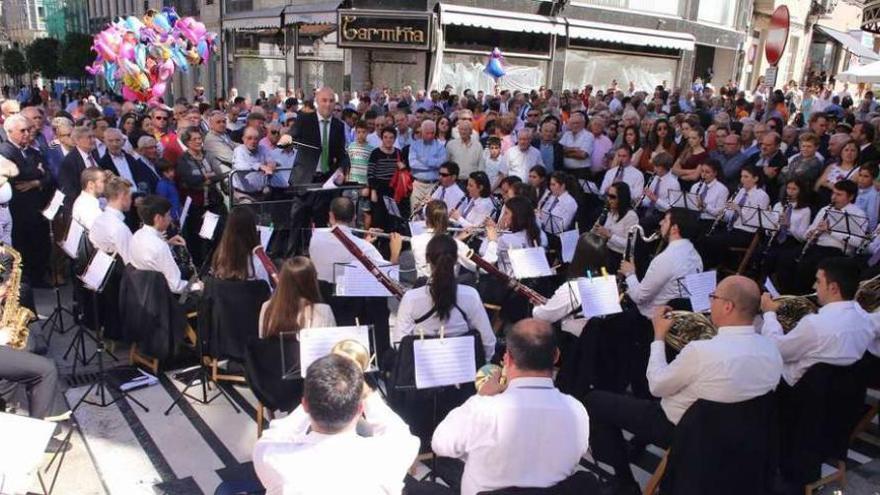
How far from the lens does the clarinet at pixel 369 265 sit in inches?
188

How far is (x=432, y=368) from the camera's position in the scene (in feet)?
11.9

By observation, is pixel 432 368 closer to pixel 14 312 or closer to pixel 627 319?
pixel 627 319

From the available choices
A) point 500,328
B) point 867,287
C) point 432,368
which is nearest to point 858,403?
point 867,287

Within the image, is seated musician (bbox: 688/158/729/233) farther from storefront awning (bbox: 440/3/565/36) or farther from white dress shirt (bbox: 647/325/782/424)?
storefront awning (bbox: 440/3/565/36)

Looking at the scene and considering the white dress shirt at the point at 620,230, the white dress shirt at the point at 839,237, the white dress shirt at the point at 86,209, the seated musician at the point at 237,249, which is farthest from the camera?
the white dress shirt at the point at 620,230

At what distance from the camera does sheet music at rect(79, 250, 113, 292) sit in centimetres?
458

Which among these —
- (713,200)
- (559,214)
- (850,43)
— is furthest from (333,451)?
(850,43)

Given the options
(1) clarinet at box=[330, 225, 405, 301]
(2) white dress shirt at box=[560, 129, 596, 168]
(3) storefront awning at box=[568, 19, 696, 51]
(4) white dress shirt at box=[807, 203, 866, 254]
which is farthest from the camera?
(3) storefront awning at box=[568, 19, 696, 51]

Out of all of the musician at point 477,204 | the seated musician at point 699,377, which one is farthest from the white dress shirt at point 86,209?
the seated musician at point 699,377

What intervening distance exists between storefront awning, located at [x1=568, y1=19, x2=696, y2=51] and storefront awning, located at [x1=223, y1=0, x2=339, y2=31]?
7.78 m

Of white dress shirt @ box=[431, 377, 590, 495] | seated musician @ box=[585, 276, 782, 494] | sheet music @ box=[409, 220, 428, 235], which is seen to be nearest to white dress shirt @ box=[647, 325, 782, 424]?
seated musician @ box=[585, 276, 782, 494]

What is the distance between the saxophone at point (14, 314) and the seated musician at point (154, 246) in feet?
2.60

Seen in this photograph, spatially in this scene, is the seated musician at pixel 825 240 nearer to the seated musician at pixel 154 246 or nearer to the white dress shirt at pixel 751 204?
the white dress shirt at pixel 751 204

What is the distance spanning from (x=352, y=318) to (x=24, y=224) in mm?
4522
